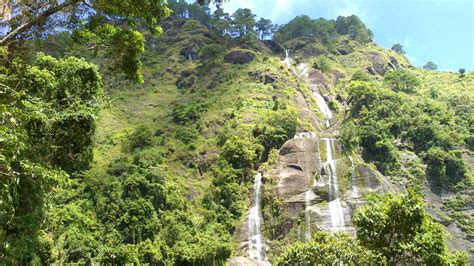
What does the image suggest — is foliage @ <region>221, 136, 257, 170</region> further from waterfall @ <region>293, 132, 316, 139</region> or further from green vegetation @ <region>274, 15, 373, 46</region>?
green vegetation @ <region>274, 15, 373, 46</region>

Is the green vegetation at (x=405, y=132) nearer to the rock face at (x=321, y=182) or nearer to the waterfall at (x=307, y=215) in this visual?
the rock face at (x=321, y=182)

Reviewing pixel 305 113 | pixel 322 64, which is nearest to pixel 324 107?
pixel 305 113

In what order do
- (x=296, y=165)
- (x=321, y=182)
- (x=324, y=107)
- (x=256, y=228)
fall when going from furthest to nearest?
(x=324, y=107) → (x=296, y=165) → (x=321, y=182) → (x=256, y=228)

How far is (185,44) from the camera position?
8462 centimetres

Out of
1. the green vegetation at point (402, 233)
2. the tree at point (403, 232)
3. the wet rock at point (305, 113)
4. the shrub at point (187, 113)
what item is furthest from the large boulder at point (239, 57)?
the tree at point (403, 232)

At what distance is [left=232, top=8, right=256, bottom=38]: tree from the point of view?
3548 inches

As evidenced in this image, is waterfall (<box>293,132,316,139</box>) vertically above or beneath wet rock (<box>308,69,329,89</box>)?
beneath

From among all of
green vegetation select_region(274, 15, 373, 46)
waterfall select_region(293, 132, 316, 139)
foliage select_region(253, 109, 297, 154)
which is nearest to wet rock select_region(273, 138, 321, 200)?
foliage select_region(253, 109, 297, 154)

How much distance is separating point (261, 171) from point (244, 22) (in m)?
52.8

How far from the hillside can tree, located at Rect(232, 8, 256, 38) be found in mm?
15906

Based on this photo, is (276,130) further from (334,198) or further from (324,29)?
(324,29)

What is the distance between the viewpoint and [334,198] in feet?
127

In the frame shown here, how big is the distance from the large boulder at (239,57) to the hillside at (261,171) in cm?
37

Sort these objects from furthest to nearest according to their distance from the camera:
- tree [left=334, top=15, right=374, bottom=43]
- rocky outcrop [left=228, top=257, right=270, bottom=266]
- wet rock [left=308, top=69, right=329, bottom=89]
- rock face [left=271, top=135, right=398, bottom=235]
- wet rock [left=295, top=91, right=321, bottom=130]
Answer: tree [left=334, top=15, right=374, bottom=43] → wet rock [left=308, top=69, right=329, bottom=89] → wet rock [left=295, top=91, right=321, bottom=130] → rock face [left=271, top=135, right=398, bottom=235] → rocky outcrop [left=228, top=257, right=270, bottom=266]
